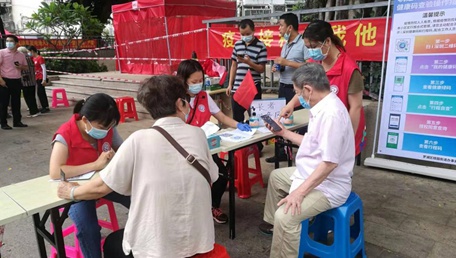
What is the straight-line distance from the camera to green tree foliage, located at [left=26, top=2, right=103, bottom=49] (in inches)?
481

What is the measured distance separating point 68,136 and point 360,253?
1.98 m

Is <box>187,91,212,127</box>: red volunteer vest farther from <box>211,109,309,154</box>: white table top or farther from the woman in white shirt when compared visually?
the woman in white shirt

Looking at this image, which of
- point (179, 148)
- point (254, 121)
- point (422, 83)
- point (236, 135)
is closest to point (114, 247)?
point (179, 148)

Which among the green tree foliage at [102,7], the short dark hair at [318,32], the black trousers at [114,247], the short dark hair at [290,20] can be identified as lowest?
the black trousers at [114,247]

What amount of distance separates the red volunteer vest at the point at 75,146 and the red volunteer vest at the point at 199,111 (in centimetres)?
83

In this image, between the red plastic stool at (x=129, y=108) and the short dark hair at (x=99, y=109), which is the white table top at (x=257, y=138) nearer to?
the short dark hair at (x=99, y=109)

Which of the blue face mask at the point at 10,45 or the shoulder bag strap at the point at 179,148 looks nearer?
the shoulder bag strap at the point at 179,148

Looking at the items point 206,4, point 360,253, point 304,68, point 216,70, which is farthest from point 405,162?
point 206,4

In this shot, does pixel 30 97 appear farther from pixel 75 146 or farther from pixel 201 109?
pixel 75 146

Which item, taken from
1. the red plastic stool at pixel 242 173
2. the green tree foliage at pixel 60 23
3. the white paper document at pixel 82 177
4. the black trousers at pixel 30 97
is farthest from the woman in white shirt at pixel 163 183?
the green tree foliage at pixel 60 23

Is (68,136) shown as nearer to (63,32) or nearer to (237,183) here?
(237,183)

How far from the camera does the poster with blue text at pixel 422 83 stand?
3.26 metres

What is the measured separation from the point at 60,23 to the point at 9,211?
Result: 13036mm

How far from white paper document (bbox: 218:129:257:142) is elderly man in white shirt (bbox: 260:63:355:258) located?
622mm
